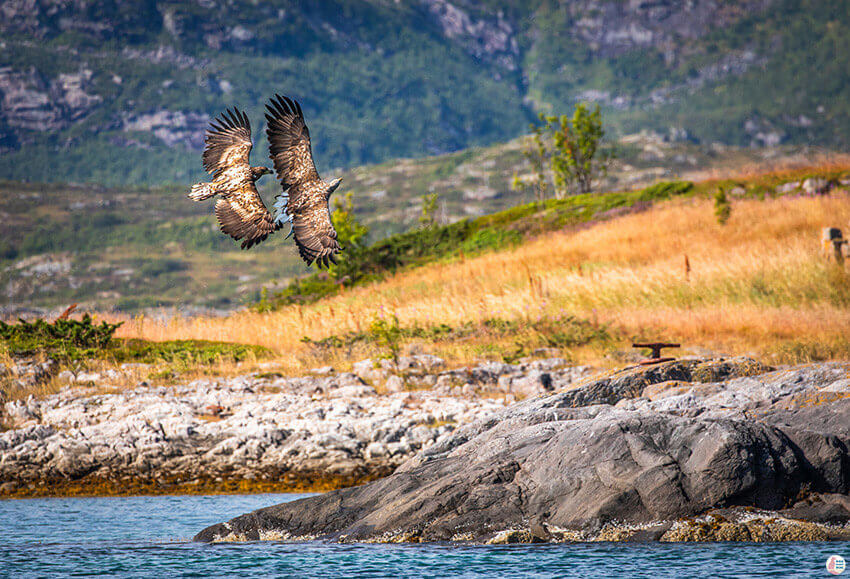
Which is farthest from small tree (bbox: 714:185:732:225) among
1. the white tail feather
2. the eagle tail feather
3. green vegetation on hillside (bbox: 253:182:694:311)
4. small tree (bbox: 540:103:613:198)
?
the white tail feather

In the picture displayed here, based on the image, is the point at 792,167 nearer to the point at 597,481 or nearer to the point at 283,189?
the point at 597,481

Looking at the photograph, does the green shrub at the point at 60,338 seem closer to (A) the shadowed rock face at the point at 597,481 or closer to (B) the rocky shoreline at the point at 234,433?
(B) the rocky shoreline at the point at 234,433

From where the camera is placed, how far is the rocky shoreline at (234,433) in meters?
14.8

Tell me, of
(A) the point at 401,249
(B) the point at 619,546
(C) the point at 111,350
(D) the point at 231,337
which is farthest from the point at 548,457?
(A) the point at 401,249

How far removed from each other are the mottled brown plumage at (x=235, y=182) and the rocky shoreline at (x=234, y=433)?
16.6 ft

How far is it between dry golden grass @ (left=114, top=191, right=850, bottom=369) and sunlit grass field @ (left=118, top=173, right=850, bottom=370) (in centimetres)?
5

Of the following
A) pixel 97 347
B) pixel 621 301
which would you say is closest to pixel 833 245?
pixel 621 301

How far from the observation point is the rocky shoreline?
14.8m

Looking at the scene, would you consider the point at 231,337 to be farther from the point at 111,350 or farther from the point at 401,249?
the point at 401,249

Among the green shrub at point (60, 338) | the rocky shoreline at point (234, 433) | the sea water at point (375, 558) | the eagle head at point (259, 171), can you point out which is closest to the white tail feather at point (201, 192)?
the eagle head at point (259, 171)

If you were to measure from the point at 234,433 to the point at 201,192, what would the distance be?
21.8ft

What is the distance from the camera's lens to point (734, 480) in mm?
9641

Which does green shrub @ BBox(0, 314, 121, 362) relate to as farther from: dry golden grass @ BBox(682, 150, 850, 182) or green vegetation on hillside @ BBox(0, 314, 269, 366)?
dry golden grass @ BBox(682, 150, 850, 182)

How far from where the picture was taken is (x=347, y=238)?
33.9 m
